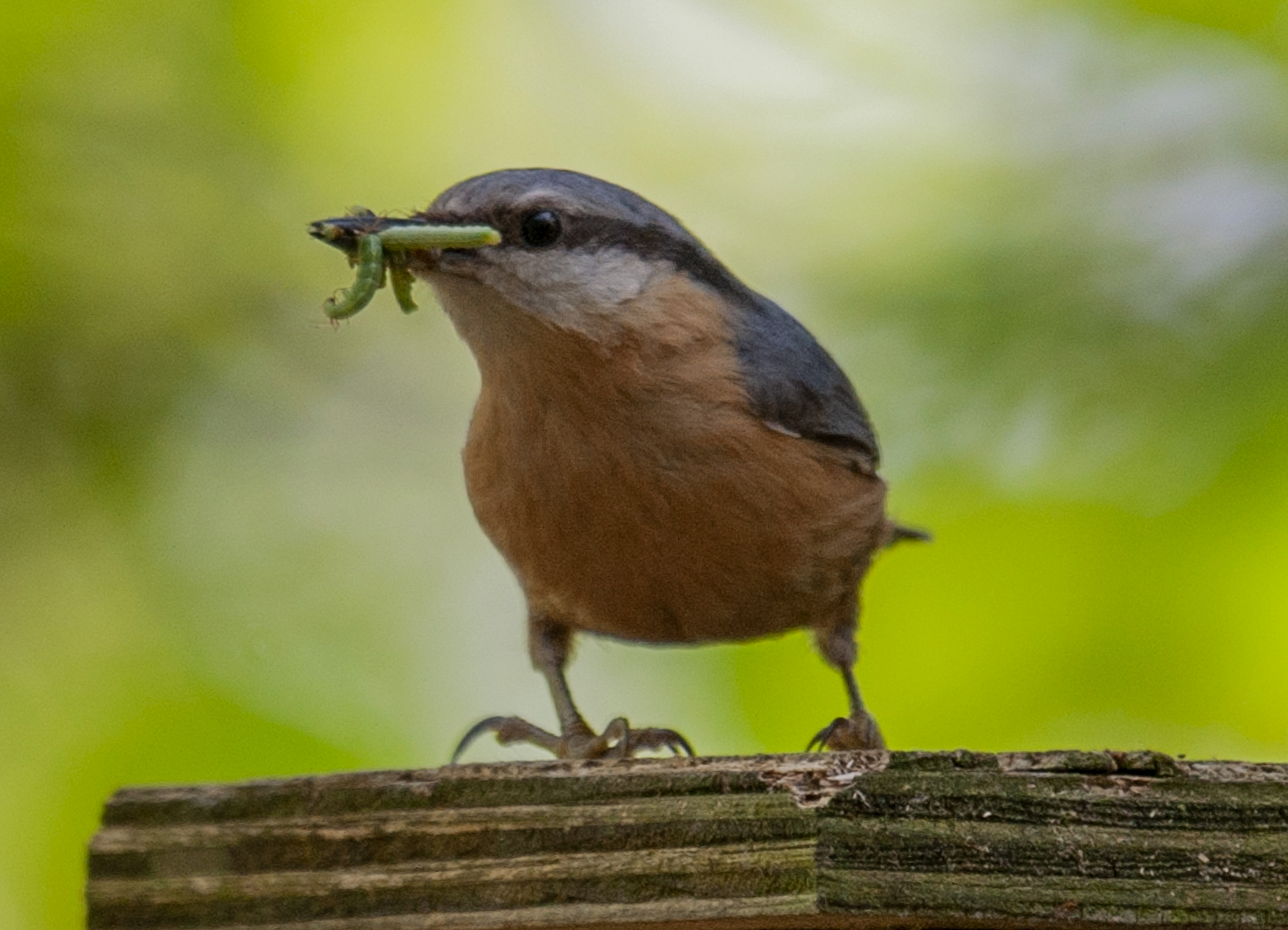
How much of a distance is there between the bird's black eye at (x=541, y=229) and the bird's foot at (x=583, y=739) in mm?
777

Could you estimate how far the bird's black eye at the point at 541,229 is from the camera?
2.53m

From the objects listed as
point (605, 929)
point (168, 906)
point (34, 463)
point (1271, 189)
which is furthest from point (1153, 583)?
point (34, 463)

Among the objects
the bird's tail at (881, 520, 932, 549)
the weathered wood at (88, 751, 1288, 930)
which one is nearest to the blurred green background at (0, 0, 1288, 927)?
the bird's tail at (881, 520, 932, 549)

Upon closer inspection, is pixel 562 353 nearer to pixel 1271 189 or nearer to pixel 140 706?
pixel 140 706

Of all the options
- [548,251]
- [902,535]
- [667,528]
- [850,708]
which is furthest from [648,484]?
[902,535]

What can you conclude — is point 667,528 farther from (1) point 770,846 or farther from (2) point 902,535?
(1) point 770,846

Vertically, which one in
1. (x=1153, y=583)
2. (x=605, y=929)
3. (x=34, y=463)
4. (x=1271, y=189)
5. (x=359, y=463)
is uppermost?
(x=1271, y=189)

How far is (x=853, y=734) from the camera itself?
2688 mm

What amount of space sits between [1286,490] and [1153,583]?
30 cm

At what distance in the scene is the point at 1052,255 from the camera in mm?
3363

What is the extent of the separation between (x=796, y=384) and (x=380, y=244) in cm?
93

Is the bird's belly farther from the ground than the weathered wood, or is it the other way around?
the bird's belly

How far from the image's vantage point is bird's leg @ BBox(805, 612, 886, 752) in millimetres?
2609

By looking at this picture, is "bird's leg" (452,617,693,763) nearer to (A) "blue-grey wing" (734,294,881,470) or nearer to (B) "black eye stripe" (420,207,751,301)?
(A) "blue-grey wing" (734,294,881,470)
